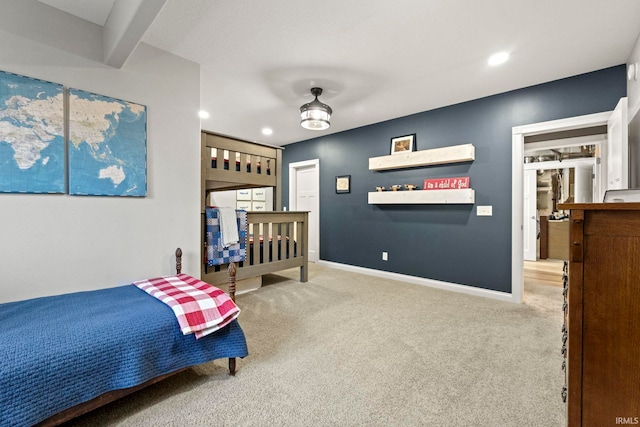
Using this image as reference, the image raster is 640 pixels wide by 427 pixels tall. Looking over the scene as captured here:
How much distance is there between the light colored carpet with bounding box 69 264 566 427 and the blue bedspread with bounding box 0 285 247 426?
8.8 inches

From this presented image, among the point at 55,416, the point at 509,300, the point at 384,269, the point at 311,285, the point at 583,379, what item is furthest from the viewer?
the point at 384,269

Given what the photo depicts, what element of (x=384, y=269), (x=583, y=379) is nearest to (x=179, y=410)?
(x=583, y=379)

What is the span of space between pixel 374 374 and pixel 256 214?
2.20m

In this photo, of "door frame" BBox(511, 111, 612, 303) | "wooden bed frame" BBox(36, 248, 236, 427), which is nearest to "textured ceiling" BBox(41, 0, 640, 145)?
"door frame" BBox(511, 111, 612, 303)

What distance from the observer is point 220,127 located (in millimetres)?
4715

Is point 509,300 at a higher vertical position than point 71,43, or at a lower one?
lower

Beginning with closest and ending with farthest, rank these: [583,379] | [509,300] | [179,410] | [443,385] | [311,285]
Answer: [583,379] < [179,410] < [443,385] < [509,300] < [311,285]

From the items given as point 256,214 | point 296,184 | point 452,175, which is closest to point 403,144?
point 452,175

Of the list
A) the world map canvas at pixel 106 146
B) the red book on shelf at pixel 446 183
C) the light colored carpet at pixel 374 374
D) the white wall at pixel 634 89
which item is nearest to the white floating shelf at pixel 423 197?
the red book on shelf at pixel 446 183

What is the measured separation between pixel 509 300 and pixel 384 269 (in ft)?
5.36

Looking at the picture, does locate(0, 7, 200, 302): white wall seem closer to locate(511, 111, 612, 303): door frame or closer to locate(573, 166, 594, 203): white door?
locate(511, 111, 612, 303): door frame

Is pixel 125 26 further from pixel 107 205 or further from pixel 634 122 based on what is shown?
pixel 634 122

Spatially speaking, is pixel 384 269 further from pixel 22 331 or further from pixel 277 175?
pixel 22 331

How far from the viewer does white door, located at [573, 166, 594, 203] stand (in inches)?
222
